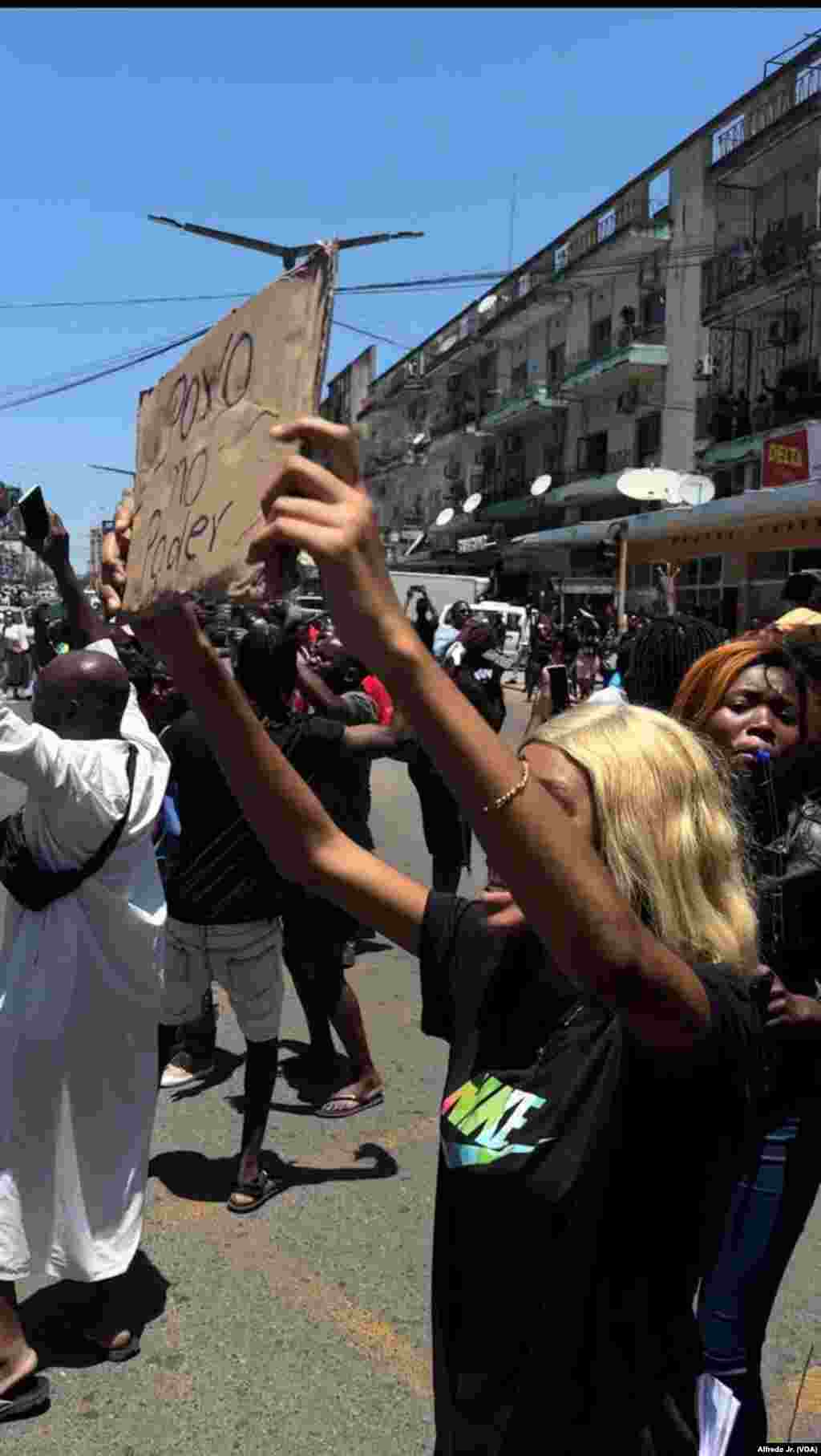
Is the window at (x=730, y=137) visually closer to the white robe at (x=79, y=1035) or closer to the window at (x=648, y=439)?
the window at (x=648, y=439)

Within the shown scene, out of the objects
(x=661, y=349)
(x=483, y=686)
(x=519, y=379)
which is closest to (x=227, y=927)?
(x=483, y=686)

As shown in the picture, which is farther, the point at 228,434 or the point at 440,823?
the point at 440,823

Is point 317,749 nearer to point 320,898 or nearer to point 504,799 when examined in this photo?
point 320,898

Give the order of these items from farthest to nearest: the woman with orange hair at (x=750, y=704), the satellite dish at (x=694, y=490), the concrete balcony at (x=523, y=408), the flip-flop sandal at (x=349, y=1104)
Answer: the concrete balcony at (x=523, y=408) < the satellite dish at (x=694, y=490) < the flip-flop sandal at (x=349, y=1104) < the woman with orange hair at (x=750, y=704)

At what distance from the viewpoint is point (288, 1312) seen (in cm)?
331

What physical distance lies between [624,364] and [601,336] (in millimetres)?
5136

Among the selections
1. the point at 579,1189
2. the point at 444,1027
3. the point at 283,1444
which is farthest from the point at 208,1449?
the point at 579,1189

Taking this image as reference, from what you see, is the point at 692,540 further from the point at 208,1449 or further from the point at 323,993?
the point at 208,1449

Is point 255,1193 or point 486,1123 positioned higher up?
point 486,1123

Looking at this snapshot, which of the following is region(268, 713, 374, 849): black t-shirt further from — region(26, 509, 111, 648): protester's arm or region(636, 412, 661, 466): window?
region(636, 412, 661, 466): window

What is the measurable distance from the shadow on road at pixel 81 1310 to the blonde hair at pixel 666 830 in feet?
7.24

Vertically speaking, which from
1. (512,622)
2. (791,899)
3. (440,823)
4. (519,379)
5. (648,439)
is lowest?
(440,823)

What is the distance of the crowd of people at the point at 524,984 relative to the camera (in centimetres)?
128

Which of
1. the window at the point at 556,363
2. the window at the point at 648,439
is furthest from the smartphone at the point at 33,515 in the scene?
the window at the point at 556,363
